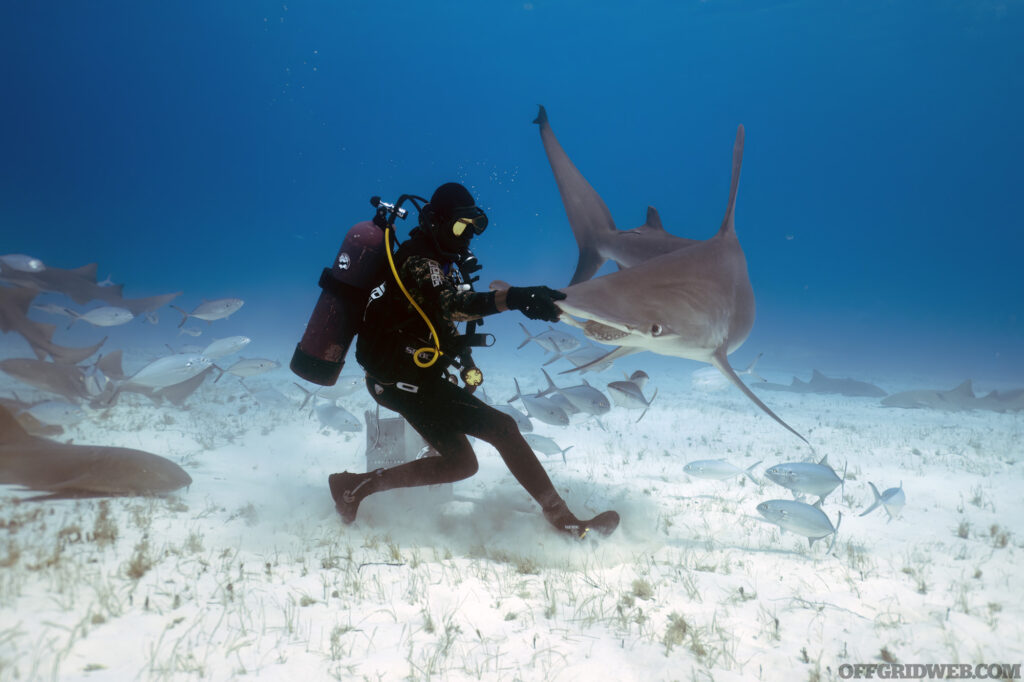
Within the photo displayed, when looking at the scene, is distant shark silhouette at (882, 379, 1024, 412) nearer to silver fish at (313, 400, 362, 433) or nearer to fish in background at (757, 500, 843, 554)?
fish in background at (757, 500, 843, 554)

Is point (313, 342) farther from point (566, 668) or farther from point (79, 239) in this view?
point (79, 239)

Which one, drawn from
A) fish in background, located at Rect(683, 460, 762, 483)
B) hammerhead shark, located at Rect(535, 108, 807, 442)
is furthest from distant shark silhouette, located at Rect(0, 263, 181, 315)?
fish in background, located at Rect(683, 460, 762, 483)

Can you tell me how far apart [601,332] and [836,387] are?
19041 millimetres

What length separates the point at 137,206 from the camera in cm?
11619

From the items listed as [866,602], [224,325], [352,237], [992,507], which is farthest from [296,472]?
[224,325]

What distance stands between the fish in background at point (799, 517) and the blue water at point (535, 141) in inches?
1832

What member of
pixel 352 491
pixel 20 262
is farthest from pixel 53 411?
pixel 20 262

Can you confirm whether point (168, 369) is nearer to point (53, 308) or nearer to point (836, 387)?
point (53, 308)

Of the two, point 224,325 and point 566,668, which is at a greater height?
point 224,325

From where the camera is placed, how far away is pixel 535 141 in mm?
158375

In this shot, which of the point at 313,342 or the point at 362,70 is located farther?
the point at 362,70

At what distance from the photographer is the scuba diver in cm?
321

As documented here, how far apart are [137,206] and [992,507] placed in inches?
6014

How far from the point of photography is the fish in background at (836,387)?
683 inches
